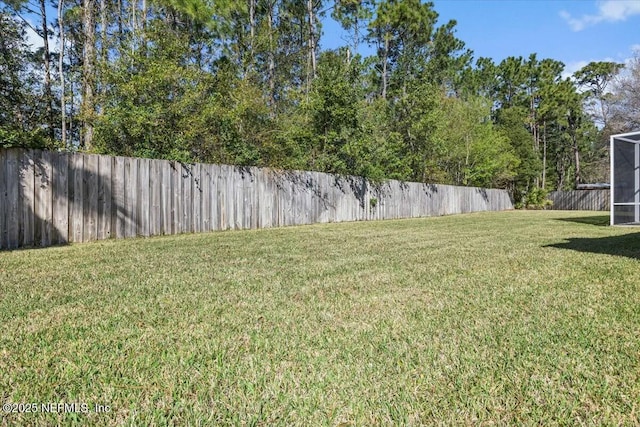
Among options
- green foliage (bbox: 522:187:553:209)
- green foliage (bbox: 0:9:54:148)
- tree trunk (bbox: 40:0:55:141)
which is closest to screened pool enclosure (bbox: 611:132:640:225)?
green foliage (bbox: 0:9:54:148)

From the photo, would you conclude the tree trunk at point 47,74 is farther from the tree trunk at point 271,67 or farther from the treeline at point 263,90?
the tree trunk at point 271,67

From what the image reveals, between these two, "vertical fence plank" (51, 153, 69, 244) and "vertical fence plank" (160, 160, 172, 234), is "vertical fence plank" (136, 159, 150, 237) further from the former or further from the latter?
"vertical fence plank" (51, 153, 69, 244)

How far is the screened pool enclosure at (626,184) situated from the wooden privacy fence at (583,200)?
1600cm

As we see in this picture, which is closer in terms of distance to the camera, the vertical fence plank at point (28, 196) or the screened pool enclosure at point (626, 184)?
the vertical fence plank at point (28, 196)

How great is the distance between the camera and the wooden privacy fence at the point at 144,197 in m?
5.25

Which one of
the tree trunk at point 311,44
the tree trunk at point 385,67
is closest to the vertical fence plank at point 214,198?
the tree trunk at point 311,44

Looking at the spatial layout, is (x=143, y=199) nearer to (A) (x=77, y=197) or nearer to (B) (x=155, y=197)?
(B) (x=155, y=197)

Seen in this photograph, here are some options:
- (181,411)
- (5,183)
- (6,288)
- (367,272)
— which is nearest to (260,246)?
(367,272)

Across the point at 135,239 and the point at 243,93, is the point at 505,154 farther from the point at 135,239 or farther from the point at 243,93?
the point at 135,239

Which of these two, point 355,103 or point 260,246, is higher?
point 355,103

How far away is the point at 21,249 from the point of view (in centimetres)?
499

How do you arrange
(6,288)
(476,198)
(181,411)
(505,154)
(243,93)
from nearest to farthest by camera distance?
(181,411) < (6,288) < (243,93) < (476,198) < (505,154)

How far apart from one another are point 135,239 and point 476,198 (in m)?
18.1

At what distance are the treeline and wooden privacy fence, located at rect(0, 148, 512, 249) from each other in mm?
586
